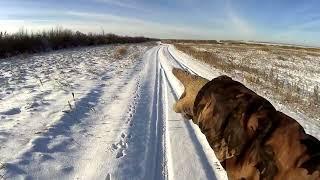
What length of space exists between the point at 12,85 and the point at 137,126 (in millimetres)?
5670

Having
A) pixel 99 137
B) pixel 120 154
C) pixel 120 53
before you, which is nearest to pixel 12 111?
pixel 99 137

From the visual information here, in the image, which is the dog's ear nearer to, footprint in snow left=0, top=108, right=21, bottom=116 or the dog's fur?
the dog's fur

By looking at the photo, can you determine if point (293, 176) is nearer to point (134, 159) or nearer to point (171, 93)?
point (134, 159)

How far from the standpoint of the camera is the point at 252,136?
2.59 metres

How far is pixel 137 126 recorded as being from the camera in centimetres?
636

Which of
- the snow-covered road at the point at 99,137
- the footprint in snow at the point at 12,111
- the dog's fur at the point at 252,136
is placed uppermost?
the dog's fur at the point at 252,136

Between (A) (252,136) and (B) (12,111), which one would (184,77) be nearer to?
(A) (252,136)

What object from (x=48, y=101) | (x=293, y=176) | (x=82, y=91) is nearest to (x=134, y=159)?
(x=293, y=176)

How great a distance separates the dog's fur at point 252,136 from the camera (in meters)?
2.30

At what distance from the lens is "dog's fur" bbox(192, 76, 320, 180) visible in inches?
90.4

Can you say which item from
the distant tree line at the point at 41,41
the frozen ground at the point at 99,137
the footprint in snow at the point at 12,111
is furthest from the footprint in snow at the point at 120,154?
the distant tree line at the point at 41,41

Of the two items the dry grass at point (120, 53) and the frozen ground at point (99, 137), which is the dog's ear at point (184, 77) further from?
the dry grass at point (120, 53)

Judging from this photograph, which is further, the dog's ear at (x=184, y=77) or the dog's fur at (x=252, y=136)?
the dog's ear at (x=184, y=77)

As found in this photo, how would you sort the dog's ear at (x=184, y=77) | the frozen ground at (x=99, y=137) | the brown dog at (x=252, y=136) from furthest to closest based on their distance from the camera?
the frozen ground at (x=99, y=137) < the dog's ear at (x=184, y=77) < the brown dog at (x=252, y=136)
